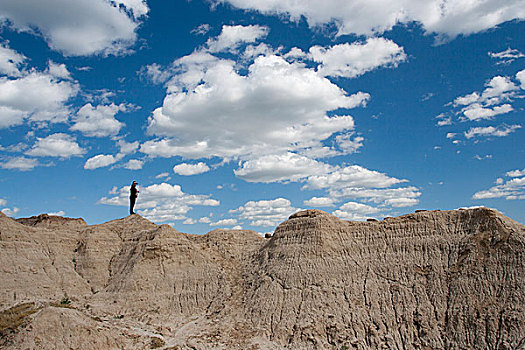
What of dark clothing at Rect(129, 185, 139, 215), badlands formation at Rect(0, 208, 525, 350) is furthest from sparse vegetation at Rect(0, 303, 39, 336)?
dark clothing at Rect(129, 185, 139, 215)

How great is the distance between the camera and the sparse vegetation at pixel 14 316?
23.6 m

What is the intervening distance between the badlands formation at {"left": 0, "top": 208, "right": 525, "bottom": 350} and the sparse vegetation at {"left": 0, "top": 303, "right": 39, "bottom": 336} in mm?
132

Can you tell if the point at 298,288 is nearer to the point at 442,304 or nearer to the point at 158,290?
the point at 442,304

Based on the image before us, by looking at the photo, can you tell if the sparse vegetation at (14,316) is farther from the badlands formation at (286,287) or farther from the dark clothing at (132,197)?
the dark clothing at (132,197)

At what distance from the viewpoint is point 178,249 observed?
37656 mm

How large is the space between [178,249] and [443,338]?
74.4 feet

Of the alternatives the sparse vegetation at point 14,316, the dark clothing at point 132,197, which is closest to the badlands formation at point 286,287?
the sparse vegetation at point 14,316

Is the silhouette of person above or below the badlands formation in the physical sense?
above

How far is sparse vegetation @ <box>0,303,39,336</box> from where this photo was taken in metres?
23.6

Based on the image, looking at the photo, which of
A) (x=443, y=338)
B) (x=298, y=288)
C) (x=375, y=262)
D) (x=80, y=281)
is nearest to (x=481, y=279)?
(x=443, y=338)

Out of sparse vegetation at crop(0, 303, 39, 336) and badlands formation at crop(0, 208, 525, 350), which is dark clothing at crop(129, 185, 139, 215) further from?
sparse vegetation at crop(0, 303, 39, 336)

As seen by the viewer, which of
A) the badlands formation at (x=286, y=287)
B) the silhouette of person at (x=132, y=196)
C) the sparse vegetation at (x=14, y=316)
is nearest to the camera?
the sparse vegetation at (x=14, y=316)

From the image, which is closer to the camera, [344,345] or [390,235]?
[344,345]

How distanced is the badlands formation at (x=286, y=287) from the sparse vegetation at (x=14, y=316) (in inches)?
5.2
